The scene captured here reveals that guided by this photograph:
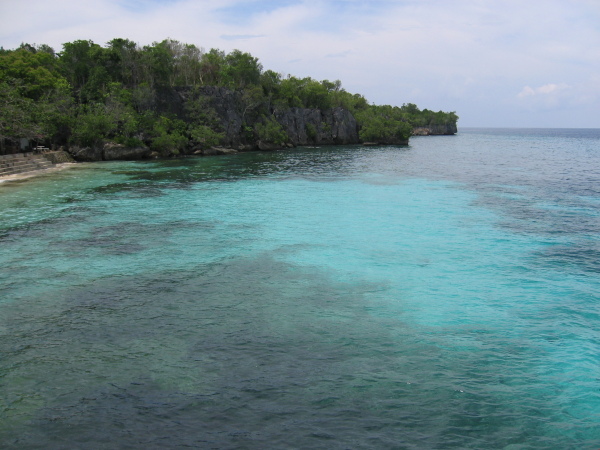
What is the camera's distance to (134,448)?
6.86 meters

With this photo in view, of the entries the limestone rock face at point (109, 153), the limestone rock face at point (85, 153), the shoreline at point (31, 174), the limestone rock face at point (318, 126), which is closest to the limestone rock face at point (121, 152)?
the limestone rock face at point (109, 153)

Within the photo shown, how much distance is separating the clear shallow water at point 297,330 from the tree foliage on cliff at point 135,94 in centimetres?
3131

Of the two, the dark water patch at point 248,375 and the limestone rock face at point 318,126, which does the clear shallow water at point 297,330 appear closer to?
the dark water patch at point 248,375

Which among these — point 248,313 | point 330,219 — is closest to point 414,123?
point 330,219

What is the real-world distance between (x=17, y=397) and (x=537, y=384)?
33.3 ft

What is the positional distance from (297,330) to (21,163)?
42031 millimetres

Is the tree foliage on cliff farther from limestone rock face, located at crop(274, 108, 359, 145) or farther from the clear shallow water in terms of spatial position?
the clear shallow water

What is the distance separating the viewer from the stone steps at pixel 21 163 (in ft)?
129

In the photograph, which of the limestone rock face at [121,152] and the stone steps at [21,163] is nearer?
the stone steps at [21,163]

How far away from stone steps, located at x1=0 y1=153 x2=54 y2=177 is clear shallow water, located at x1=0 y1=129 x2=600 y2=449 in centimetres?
1713

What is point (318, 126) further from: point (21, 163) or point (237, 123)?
point (21, 163)

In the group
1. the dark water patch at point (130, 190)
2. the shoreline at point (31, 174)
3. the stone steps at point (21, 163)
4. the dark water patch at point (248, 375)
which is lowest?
the dark water patch at point (248, 375)

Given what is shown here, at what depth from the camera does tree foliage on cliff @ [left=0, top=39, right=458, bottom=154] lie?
2015 inches

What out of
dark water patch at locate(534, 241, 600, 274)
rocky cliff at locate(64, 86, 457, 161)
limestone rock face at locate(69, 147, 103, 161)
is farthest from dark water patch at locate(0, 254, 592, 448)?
rocky cliff at locate(64, 86, 457, 161)
